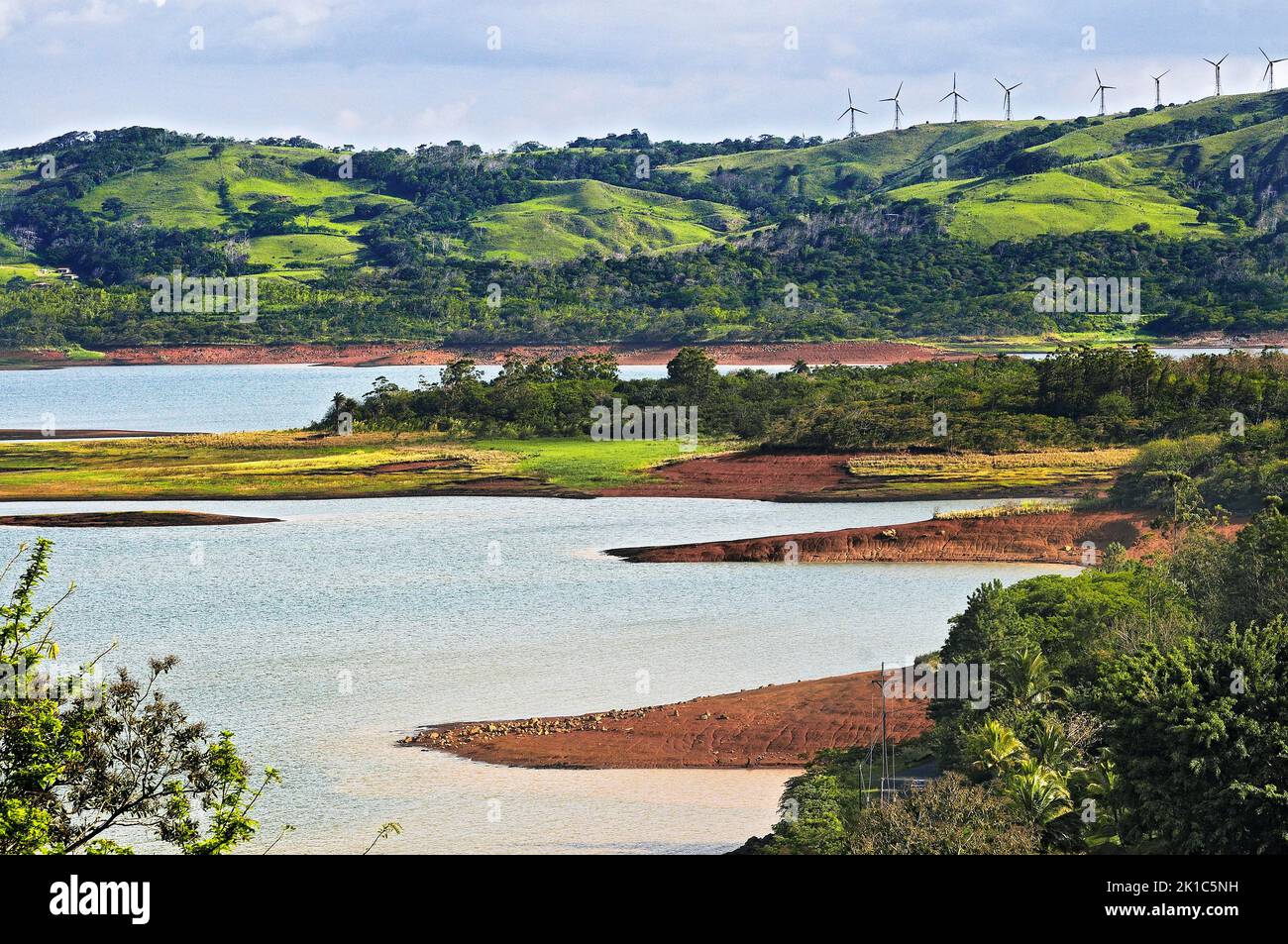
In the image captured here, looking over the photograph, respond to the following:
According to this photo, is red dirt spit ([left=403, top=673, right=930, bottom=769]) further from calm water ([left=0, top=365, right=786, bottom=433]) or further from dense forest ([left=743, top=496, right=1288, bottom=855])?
calm water ([left=0, top=365, right=786, bottom=433])

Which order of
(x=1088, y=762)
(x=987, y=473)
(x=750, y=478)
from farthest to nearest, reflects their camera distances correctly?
(x=750, y=478) < (x=987, y=473) < (x=1088, y=762)

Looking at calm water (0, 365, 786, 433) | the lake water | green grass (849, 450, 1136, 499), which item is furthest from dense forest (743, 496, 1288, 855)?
calm water (0, 365, 786, 433)

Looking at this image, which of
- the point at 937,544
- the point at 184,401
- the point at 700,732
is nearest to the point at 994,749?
the point at 700,732

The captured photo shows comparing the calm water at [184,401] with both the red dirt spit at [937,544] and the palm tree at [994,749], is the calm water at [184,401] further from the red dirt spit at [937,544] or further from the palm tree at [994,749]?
the palm tree at [994,749]

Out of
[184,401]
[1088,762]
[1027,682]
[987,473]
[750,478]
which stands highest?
[184,401]

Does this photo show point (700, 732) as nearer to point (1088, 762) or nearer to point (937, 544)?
point (1088, 762)
